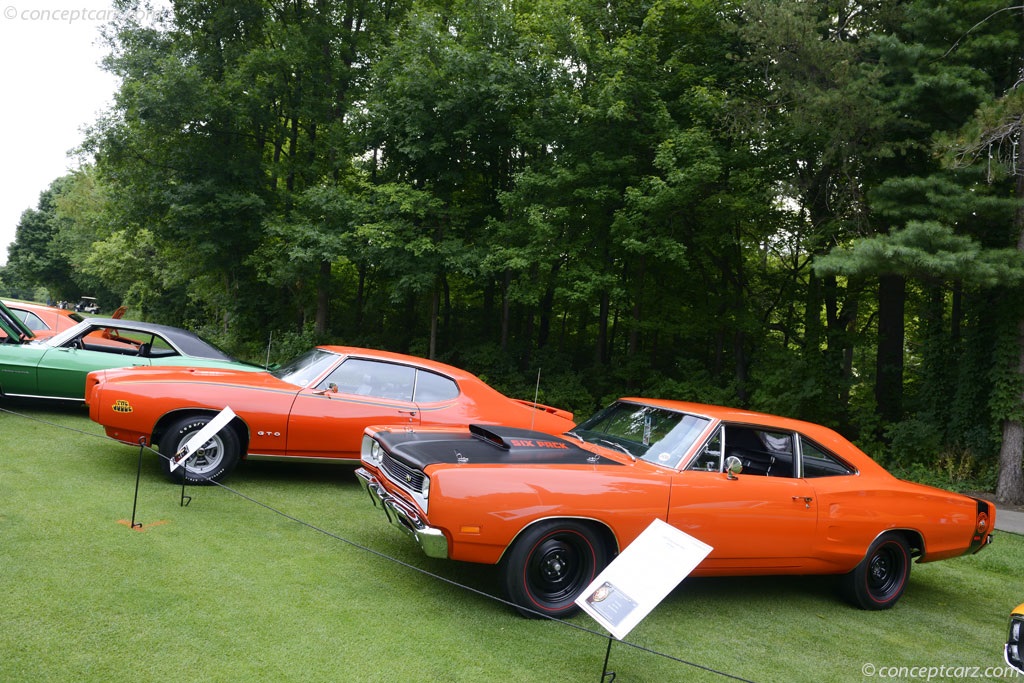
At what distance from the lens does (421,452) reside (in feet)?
16.6

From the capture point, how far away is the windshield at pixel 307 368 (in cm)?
761

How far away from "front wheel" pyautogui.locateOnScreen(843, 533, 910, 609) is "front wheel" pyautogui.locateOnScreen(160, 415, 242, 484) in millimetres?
5840

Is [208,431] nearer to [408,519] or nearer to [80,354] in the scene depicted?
[408,519]

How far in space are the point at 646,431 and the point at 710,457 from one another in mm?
623

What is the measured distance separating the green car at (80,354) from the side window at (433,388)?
3130 mm

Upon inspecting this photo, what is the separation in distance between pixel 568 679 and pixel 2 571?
3.57m

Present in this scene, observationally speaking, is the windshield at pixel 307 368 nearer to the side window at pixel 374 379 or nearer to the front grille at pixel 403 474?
the side window at pixel 374 379

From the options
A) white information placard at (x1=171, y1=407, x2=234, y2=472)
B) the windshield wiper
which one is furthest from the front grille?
the windshield wiper

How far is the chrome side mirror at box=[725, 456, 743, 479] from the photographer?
521 cm

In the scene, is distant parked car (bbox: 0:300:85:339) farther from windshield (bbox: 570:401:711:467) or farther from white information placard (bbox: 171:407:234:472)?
windshield (bbox: 570:401:711:467)

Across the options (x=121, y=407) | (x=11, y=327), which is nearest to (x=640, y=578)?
(x=121, y=407)

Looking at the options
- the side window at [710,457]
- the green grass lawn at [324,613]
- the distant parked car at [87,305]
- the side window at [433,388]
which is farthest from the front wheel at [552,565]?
the distant parked car at [87,305]

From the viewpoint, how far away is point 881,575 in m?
5.98

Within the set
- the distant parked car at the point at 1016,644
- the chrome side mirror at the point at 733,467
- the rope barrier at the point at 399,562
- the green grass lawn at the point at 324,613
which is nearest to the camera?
the distant parked car at the point at 1016,644
